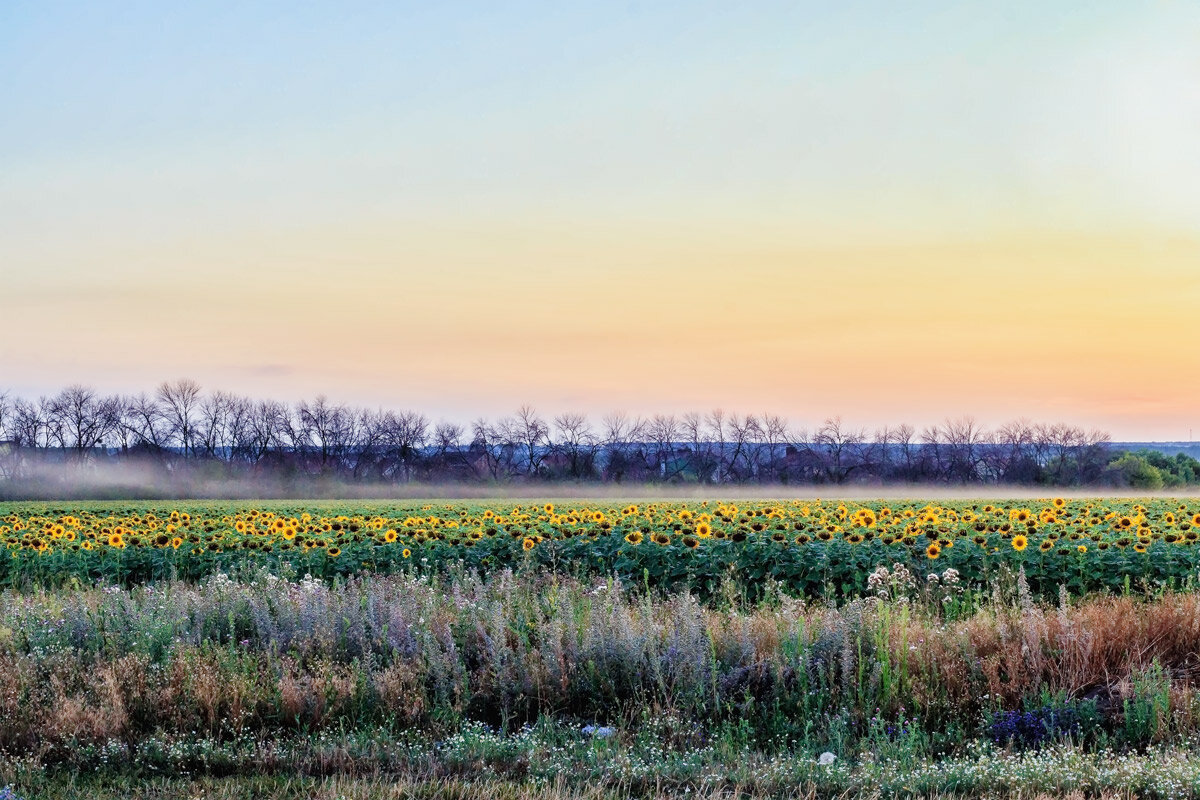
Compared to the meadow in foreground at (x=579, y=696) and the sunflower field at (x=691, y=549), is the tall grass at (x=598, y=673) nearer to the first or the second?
the meadow in foreground at (x=579, y=696)

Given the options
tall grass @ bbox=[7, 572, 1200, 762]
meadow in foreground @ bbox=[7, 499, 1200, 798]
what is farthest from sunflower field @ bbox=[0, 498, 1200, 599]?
tall grass @ bbox=[7, 572, 1200, 762]

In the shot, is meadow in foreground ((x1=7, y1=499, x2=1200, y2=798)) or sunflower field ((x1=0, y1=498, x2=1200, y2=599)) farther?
sunflower field ((x1=0, y1=498, x2=1200, y2=599))

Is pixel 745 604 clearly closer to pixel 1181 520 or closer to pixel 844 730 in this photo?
pixel 844 730

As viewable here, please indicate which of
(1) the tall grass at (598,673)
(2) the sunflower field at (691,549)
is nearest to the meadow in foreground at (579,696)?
(1) the tall grass at (598,673)

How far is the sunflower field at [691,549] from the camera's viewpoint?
1184cm

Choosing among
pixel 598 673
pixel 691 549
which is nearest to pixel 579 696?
pixel 598 673

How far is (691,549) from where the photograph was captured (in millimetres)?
12602

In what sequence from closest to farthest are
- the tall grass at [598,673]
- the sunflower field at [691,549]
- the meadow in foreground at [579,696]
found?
1. the meadow in foreground at [579,696]
2. the tall grass at [598,673]
3. the sunflower field at [691,549]

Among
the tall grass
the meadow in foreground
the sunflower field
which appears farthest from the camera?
the sunflower field

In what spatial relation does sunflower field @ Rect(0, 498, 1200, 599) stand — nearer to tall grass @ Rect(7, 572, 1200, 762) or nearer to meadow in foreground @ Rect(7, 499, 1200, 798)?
meadow in foreground @ Rect(7, 499, 1200, 798)

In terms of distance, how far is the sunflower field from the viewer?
11.8 metres

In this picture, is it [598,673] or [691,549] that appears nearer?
[598,673]

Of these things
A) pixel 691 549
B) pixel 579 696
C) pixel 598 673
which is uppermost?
pixel 691 549

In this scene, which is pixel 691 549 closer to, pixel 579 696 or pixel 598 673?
pixel 598 673
